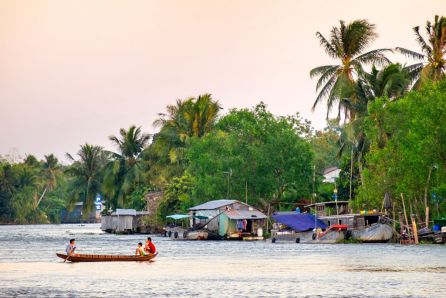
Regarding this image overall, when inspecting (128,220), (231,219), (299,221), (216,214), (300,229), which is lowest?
(300,229)

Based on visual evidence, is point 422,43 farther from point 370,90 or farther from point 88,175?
point 88,175

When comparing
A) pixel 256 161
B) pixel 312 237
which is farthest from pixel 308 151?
pixel 312 237

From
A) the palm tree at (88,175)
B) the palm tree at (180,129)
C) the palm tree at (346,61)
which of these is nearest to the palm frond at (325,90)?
the palm tree at (346,61)

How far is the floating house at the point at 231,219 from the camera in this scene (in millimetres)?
92688

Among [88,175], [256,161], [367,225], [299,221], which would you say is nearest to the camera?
[367,225]

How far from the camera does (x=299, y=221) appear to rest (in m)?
85.4

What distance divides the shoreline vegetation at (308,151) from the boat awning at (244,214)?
6.63 m

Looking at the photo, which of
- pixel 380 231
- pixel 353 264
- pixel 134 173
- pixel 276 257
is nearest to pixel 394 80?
pixel 380 231

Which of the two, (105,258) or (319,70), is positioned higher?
(319,70)

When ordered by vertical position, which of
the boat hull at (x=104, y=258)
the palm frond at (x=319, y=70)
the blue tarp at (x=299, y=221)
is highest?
the palm frond at (x=319, y=70)

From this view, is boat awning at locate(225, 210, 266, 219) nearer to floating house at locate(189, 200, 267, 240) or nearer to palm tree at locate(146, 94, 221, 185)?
floating house at locate(189, 200, 267, 240)

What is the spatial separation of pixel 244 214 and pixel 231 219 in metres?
2.22

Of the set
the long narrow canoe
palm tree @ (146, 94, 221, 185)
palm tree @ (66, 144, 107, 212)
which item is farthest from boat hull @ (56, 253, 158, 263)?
palm tree @ (66, 144, 107, 212)

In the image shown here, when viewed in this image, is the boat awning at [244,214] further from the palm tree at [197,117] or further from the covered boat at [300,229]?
the palm tree at [197,117]
